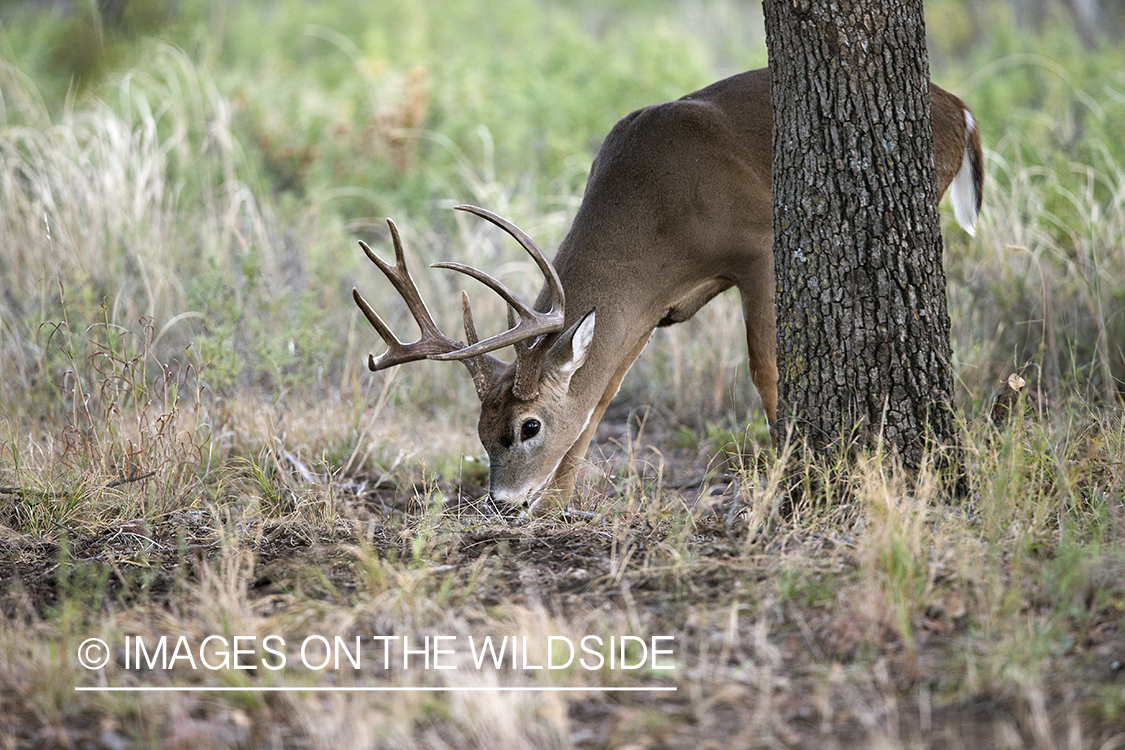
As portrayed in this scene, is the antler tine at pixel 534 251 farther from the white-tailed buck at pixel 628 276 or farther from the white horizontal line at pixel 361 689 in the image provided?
the white horizontal line at pixel 361 689

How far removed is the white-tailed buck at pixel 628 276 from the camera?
187 inches

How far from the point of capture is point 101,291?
625 centimetres

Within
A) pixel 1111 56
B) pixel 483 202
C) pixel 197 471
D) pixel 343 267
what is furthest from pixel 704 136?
pixel 1111 56

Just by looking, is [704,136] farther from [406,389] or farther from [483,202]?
[483,202]

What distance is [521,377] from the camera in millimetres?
4652

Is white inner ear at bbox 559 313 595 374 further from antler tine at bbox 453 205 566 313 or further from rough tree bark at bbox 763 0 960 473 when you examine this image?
rough tree bark at bbox 763 0 960 473

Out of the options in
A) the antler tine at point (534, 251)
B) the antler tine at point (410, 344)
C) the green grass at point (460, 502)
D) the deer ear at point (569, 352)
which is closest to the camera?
the green grass at point (460, 502)

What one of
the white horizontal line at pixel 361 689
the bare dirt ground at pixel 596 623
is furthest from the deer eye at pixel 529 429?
the white horizontal line at pixel 361 689

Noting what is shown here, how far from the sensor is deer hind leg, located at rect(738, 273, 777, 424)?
4.97 meters

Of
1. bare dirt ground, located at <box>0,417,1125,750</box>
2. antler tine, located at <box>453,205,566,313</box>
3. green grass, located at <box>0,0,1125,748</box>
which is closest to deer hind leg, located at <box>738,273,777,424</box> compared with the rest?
green grass, located at <box>0,0,1125,748</box>

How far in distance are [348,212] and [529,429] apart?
6.64 m

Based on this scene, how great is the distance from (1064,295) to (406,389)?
3712mm

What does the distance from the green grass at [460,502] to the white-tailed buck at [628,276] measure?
29 centimetres

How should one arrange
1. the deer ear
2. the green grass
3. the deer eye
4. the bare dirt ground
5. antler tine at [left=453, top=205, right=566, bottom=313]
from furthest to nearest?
the deer eye < the deer ear < antler tine at [left=453, top=205, right=566, bottom=313] < the green grass < the bare dirt ground
